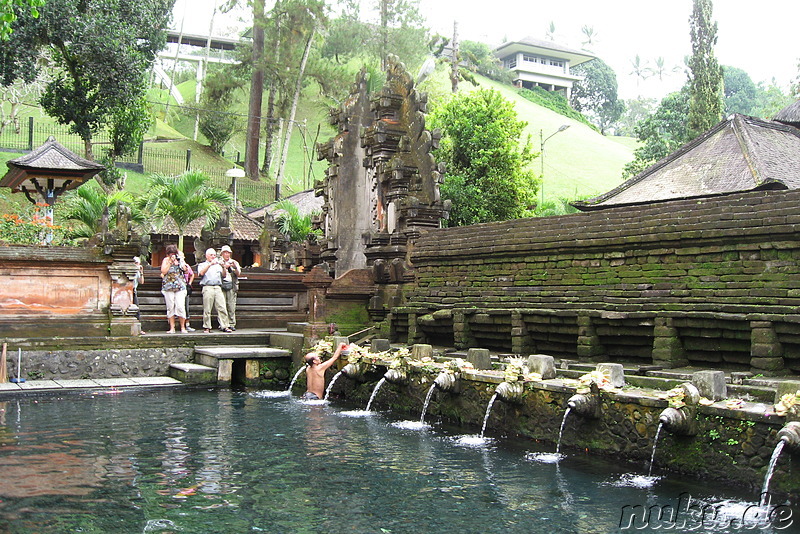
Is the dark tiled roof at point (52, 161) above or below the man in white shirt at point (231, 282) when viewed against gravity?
above

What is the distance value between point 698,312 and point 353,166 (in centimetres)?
1184

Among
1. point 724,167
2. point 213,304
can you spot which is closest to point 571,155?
point 724,167

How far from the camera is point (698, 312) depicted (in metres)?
10.5

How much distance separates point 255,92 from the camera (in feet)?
165

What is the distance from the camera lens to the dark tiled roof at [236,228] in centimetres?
3372

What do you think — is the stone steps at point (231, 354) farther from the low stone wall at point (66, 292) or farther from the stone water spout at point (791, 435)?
the stone water spout at point (791, 435)

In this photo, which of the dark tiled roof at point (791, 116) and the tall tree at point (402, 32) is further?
the tall tree at point (402, 32)

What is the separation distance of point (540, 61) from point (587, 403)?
91.2m

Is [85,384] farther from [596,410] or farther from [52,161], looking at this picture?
[596,410]

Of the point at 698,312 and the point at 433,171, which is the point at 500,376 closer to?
the point at 698,312

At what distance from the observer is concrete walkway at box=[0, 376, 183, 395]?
1402cm

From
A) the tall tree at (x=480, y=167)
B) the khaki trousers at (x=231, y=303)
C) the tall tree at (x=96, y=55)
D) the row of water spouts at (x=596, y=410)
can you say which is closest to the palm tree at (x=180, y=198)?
the tall tree at (x=96, y=55)

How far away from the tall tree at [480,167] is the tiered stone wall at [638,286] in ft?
53.2

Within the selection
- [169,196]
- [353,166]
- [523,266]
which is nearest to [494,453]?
[523,266]
